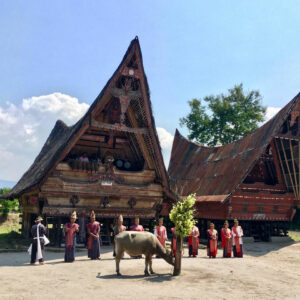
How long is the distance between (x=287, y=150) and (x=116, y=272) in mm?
17003

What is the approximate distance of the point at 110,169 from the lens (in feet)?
54.2

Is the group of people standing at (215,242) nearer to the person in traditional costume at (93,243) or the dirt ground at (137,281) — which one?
the dirt ground at (137,281)

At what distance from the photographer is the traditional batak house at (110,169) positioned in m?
15.5

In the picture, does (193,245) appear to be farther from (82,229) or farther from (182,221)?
(82,229)

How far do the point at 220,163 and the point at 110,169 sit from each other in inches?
465

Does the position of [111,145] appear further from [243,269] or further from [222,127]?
[222,127]

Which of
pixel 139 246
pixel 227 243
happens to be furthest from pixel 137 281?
pixel 227 243

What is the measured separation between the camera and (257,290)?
27.6 feet

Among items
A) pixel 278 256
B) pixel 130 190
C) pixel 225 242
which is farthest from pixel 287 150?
pixel 130 190

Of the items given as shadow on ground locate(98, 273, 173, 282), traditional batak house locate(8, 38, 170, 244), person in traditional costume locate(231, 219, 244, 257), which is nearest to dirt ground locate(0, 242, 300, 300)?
shadow on ground locate(98, 273, 173, 282)

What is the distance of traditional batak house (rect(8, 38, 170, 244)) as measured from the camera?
15.5m

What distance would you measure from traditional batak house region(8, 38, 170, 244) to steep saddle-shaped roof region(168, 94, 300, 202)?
234 inches

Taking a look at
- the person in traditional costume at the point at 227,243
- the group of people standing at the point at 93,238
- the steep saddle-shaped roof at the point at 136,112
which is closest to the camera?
the group of people standing at the point at 93,238

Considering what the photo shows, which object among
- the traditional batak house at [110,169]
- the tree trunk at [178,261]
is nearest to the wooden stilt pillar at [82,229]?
the traditional batak house at [110,169]
